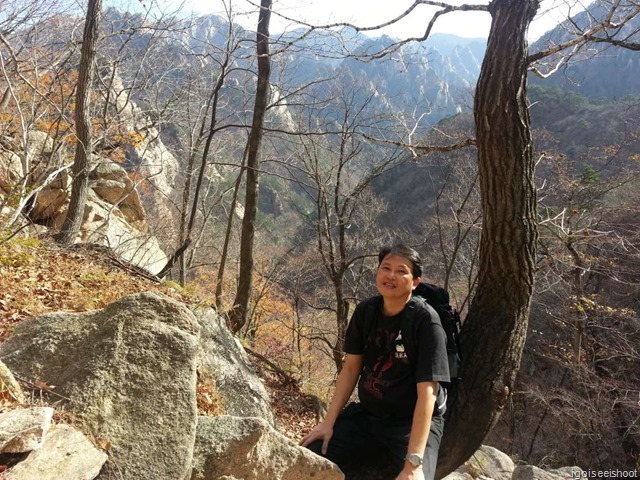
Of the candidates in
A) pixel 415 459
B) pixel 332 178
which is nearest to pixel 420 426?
pixel 415 459

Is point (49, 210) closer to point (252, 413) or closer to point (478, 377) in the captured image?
point (252, 413)

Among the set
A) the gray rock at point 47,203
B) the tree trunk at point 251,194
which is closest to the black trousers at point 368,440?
the tree trunk at point 251,194

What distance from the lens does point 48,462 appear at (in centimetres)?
157

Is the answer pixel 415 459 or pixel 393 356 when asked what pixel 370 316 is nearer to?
pixel 393 356

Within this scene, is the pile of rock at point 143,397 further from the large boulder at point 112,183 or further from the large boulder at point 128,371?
the large boulder at point 112,183

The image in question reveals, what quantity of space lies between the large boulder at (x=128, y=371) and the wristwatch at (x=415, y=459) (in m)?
1.04

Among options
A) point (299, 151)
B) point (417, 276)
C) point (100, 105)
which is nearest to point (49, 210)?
point (100, 105)

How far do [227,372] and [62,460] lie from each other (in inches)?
99.1

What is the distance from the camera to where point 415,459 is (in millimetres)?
2188

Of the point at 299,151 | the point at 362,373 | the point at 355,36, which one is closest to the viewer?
the point at 362,373

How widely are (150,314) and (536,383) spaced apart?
1789 centimetres

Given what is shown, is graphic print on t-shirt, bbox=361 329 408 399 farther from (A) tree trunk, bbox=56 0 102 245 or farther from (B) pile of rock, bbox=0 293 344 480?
(A) tree trunk, bbox=56 0 102 245

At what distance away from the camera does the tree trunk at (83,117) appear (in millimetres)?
6820

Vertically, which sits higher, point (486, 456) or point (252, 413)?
point (252, 413)
